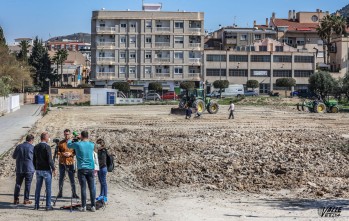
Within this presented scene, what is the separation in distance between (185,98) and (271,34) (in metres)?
66.9

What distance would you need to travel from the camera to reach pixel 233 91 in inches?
3780

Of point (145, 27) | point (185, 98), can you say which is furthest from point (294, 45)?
point (185, 98)

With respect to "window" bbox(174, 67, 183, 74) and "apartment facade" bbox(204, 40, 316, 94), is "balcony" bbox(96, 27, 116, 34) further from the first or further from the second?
"apartment facade" bbox(204, 40, 316, 94)

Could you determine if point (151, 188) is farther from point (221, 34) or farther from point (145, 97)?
point (221, 34)

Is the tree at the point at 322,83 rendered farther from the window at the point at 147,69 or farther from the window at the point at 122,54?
the window at the point at 122,54

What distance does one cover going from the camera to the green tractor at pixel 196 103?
50.7 metres

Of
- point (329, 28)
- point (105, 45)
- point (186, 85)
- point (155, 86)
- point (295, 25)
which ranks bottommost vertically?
point (155, 86)

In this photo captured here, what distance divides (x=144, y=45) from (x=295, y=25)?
1430 inches

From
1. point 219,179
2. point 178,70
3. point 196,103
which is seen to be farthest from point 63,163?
point 178,70

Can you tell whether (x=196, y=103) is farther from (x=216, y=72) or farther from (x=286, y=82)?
(x=216, y=72)

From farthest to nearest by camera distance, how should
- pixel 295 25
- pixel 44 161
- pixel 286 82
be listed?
pixel 295 25
pixel 286 82
pixel 44 161

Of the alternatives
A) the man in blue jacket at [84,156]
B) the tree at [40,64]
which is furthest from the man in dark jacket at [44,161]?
the tree at [40,64]

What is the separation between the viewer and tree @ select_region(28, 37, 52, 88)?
114 m

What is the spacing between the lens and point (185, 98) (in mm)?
52844
